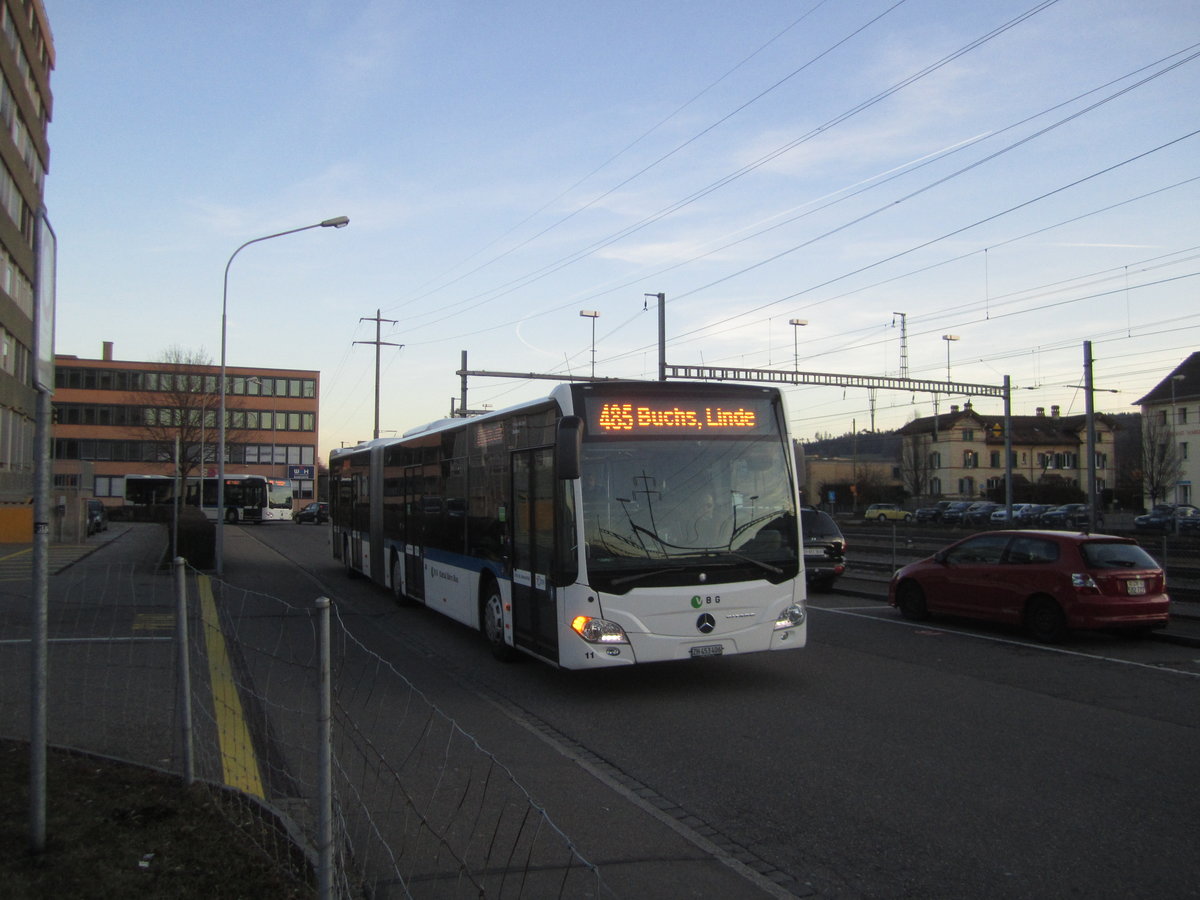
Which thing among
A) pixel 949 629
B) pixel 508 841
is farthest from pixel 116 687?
pixel 949 629

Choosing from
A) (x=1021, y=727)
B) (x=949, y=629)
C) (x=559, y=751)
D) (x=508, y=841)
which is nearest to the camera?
(x=508, y=841)

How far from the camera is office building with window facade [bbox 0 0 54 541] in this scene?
35.0m

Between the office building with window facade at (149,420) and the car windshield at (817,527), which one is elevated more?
the office building with window facade at (149,420)

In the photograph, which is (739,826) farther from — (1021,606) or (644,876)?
(1021,606)

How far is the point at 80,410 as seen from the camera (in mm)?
88312

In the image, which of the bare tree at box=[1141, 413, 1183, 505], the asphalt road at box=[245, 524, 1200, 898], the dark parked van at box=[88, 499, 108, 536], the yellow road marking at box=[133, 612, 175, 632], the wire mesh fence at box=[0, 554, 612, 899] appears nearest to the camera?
the wire mesh fence at box=[0, 554, 612, 899]

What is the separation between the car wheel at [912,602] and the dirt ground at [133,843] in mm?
12069

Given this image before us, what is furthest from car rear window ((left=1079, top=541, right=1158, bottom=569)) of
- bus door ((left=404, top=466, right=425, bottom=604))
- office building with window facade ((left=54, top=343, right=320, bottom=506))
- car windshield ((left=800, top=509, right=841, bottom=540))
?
office building with window facade ((left=54, top=343, right=320, bottom=506))

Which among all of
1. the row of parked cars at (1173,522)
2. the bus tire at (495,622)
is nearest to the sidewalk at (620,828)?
the bus tire at (495,622)

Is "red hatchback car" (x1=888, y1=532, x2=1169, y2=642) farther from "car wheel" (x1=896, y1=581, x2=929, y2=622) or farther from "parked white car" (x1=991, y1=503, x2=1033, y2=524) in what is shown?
"parked white car" (x1=991, y1=503, x2=1033, y2=524)

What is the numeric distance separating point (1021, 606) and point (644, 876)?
395 inches

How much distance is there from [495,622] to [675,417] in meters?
3.39

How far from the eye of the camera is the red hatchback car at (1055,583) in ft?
40.4

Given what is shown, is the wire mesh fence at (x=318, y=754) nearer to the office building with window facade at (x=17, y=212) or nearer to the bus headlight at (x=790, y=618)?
the bus headlight at (x=790, y=618)
